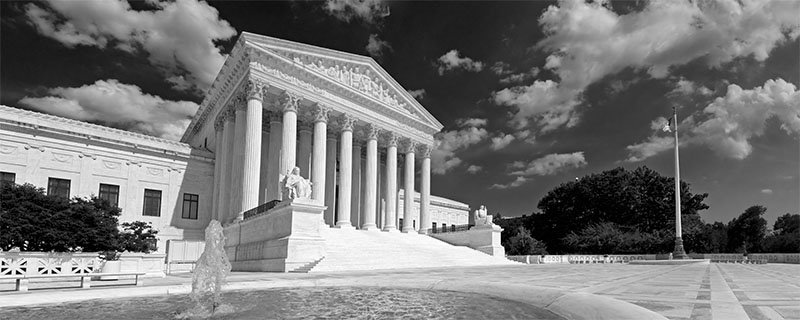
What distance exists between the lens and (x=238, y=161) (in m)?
36.0

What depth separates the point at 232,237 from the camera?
113 feet

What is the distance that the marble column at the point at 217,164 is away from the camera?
40356mm

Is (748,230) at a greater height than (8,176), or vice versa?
(8,176)

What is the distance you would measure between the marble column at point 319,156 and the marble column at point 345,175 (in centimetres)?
238

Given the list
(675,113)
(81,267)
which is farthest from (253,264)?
(675,113)

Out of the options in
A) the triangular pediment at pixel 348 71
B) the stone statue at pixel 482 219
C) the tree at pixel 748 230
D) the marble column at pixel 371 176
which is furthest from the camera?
the tree at pixel 748 230

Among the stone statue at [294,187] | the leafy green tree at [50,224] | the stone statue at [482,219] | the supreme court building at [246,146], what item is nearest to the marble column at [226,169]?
the supreme court building at [246,146]

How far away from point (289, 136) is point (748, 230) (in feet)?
244

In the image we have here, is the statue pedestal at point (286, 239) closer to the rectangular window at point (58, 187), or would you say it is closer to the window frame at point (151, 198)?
the window frame at point (151, 198)

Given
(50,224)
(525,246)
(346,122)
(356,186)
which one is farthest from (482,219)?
(50,224)

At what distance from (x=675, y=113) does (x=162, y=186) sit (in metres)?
46.6

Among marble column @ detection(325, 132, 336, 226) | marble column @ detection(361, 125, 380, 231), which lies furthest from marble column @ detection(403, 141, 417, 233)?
marble column @ detection(325, 132, 336, 226)

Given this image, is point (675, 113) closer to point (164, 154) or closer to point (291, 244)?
point (291, 244)

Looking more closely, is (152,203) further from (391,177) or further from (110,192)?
(391,177)
